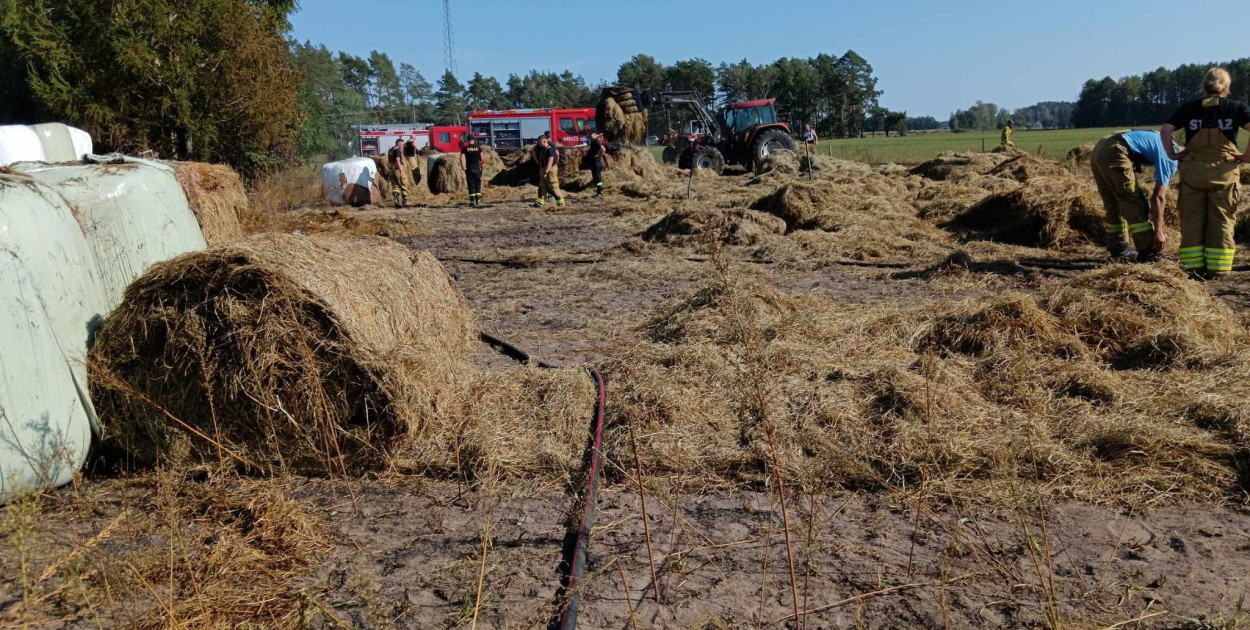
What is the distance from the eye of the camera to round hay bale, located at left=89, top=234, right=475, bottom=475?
3.84m

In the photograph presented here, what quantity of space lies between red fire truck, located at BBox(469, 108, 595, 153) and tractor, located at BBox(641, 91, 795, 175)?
14.4 metres

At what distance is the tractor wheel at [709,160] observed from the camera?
25766 mm

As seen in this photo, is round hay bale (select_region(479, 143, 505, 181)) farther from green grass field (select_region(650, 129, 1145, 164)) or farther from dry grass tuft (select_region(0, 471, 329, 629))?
dry grass tuft (select_region(0, 471, 329, 629))

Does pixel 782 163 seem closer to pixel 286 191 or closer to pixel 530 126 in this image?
pixel 286 191

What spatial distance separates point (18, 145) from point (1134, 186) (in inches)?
430

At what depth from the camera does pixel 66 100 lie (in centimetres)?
1819

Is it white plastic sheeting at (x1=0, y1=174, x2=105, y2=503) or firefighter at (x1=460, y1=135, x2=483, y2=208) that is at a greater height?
firefighter at (x1=460, y1=135, x2=483, y2=208)

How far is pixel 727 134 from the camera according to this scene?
1072 inches

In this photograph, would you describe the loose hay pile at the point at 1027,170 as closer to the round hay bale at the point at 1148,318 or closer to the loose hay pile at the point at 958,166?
the loose hay pile at the point at 958,166

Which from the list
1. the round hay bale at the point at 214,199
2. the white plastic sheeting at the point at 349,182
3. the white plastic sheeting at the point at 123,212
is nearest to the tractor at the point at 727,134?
the white plastic sheeting at the point at 349,182

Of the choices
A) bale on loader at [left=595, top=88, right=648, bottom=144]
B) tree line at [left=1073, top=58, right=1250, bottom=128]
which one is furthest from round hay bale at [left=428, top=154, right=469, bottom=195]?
tree line at [left=1073, top=58, right=1250, bottom=128]

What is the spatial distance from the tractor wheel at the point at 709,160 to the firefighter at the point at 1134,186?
57.2 ft

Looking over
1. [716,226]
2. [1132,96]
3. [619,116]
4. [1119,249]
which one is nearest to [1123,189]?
[1119,249]

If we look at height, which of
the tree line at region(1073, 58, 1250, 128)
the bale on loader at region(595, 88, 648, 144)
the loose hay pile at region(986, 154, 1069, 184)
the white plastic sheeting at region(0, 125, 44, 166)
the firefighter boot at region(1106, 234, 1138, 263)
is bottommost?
the firefighter boot at region(1106, 234, 1138, 263)
